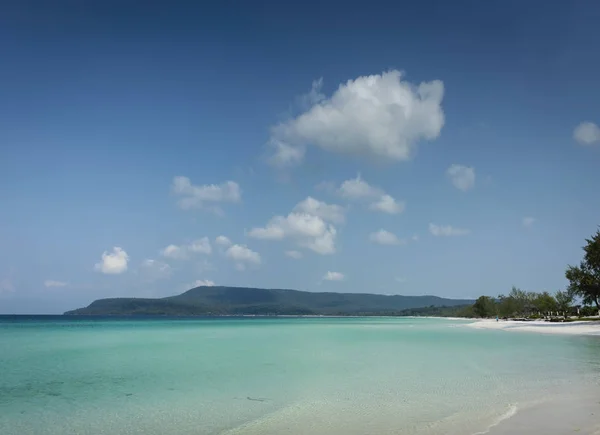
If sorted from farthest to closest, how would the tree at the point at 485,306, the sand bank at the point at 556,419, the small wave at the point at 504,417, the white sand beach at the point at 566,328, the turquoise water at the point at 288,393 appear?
the tree at the point at 485,306, the white sand beach at the point at 566,328, the turquoise water at the point at 288,393, the small wave at the point at 504,417, the sand bank at the point at 556,419

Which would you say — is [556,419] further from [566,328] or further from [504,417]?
[566,328]

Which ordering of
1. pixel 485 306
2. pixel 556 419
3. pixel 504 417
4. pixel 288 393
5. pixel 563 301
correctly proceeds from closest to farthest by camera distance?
1. pixel 556 419
2. pixel 504 417
3. pixel 288 393
4. pixel 563 301
5. pixel 485 306

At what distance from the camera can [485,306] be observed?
538 ft

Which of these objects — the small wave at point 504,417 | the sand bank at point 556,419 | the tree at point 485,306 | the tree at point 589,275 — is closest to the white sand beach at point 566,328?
the tree at point 589,275

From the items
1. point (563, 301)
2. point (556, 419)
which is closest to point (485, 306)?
point (563, 301)

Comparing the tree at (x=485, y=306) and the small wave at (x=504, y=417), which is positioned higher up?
the small wave at (x=504, y=417)

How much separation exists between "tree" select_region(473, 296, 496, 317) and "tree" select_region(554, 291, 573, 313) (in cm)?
5535

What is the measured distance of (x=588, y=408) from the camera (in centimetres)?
1213

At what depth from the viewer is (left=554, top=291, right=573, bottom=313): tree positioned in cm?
9812

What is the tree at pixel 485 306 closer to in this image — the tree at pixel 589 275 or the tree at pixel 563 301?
the tree at pixel 563 301

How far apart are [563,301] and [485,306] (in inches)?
2587

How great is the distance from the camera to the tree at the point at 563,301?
3863 inches

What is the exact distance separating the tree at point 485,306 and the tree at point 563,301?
55.4m

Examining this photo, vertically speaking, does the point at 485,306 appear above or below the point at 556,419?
below
